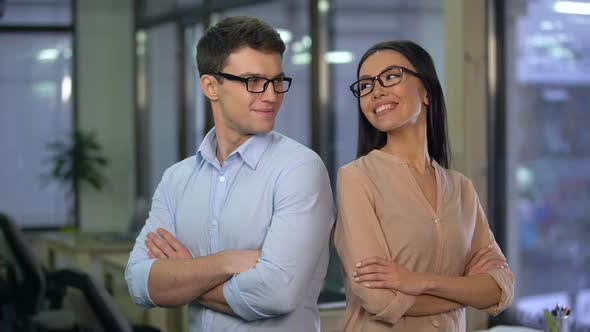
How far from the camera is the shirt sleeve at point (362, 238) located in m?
1.85

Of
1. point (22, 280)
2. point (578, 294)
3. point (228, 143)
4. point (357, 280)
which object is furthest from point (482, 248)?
point (22, 280)

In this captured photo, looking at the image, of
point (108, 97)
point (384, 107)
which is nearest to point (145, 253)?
point (384, 107)

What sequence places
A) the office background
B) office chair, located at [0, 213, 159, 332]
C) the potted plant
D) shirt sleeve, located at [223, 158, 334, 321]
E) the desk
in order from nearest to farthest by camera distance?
shirt sleeve, located at [223, 158, 334, 321]
the office background
office chair, located at [0, 213, 159, 332]
the desk
the potted plant

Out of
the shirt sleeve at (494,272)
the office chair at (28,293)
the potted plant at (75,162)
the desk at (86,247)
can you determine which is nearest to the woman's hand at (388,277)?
the shirt sleeve at (494,272)

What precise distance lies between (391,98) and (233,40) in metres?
0.37

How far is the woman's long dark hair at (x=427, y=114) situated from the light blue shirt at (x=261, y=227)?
0.18 m

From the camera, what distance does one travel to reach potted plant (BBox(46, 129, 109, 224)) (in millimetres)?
9398

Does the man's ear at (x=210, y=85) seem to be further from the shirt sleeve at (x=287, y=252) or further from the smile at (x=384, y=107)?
the smile at (x=384, y=107)

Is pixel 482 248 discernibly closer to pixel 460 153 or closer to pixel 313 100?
pixel 460 153

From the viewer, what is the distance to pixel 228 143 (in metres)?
1.98

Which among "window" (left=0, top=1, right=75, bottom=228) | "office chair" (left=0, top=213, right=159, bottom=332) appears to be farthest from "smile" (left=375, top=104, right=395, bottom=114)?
"window" (left=0, top=1, right=75, bottom=228)

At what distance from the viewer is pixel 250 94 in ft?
6.12

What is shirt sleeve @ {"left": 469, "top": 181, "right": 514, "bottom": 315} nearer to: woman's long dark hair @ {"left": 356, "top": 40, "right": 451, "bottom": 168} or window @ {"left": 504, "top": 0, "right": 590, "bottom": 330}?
woman's long dark hair @ {"left": 356, "top": 40, "right": 451, "bottom": 168}

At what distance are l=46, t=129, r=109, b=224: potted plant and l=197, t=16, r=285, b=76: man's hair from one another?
773 cm
